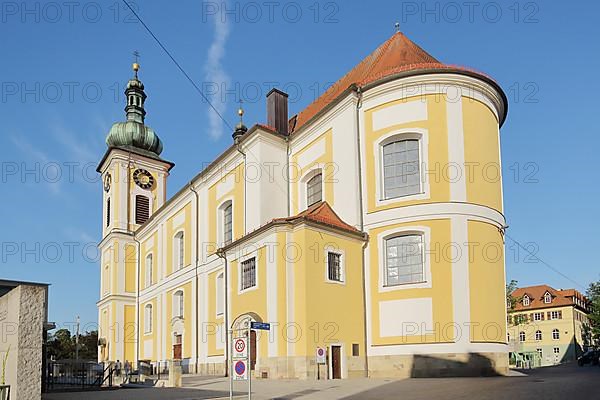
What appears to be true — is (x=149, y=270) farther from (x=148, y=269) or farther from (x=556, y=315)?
(x=556, y=315)

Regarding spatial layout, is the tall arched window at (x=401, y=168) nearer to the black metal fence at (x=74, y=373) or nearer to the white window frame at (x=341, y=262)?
the white window frame at (x=341, y=262)

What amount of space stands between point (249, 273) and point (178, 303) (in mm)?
12769

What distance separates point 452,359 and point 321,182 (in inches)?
390

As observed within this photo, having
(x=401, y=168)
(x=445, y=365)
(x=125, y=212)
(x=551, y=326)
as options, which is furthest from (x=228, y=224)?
(x=551, y=326)

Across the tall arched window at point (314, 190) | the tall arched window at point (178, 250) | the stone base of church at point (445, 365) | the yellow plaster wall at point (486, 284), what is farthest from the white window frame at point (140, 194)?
the yellow plaster wall at point (486, 284)

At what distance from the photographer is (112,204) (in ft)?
152

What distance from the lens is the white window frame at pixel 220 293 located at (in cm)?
2947

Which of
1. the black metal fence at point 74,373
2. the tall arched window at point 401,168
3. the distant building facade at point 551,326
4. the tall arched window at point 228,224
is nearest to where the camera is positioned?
the tall arched window at point 401,168

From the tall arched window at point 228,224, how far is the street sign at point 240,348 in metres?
19.1

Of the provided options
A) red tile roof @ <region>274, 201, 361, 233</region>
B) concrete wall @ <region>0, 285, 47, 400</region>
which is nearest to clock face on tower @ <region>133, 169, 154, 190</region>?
red tile roof @ <region>274, 201, 361, 233</region>

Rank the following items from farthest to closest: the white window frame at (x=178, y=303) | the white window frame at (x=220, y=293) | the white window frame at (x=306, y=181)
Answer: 1. the white window frame at (x=178, y=303)
2. the white window frame at (x=220, y=293)
3. the white window frame at (x=306, y=181)

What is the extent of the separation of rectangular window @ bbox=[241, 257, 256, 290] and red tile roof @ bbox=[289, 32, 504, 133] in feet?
24.2

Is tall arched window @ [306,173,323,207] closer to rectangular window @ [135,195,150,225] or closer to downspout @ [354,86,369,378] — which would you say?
downspout @ [354,86,369,378]

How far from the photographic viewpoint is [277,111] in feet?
99.8
